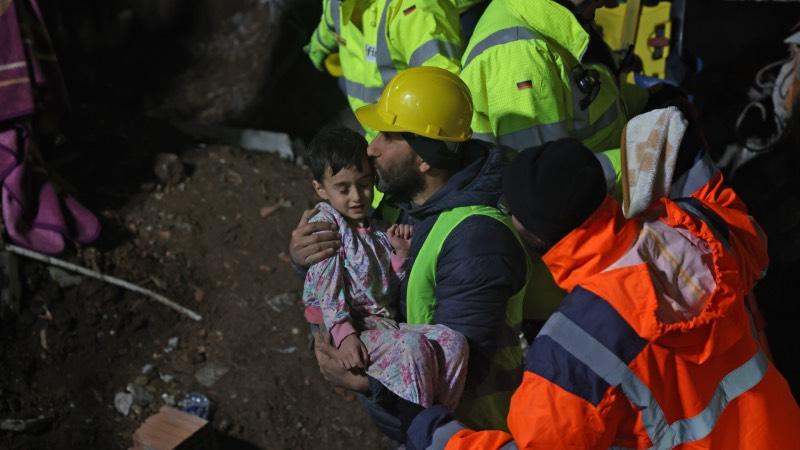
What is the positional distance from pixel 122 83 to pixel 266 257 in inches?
93.7

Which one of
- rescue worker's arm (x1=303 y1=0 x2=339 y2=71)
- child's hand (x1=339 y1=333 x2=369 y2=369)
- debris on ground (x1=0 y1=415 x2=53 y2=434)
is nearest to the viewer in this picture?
child's hand (x1=339 y1=333 x2=369 y2=369)

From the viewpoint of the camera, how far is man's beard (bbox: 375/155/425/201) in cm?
328

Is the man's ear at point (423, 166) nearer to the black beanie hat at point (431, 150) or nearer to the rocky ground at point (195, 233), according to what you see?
the black beanie hat at point (431, 150)

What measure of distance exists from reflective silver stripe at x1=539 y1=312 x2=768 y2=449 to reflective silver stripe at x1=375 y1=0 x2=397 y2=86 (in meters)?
2.49

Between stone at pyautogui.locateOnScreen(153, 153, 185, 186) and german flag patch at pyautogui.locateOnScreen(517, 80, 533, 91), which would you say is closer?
german flag patch at pyautogui.locateOnScreen(517, 80, 533, 91)

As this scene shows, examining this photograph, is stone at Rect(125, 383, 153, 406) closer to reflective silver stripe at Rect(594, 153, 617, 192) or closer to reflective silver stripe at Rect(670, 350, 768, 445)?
reflective silver stripe at Rect(594, 153, 617, 192)

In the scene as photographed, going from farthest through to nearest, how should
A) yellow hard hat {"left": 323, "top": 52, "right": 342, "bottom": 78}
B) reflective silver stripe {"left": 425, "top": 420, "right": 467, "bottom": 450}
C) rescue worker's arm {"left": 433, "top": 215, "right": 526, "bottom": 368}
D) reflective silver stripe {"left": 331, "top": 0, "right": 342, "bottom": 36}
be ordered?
yellow hard hat {"left": 323, "top": 52, "right": 342, "bottom": 78}, reflective silver stripe {"left": 331, "top": 0, "right": 342, "bottom": 36}, rescue worker's arm {"left": 433, "top": 215, "right": 526, "bottom": 368}, reflective silver stripe {"left": 425, "top": 420, "right": 467, "bottom": 450}

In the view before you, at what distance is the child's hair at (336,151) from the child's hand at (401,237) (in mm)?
300

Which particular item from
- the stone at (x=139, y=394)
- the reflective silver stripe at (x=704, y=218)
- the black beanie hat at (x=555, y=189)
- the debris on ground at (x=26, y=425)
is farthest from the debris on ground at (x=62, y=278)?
the reflective silver stripe at (x=704, y=218)

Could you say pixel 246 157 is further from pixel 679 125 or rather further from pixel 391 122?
pixel 679 125

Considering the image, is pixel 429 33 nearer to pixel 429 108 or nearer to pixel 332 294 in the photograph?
pixel 429 108

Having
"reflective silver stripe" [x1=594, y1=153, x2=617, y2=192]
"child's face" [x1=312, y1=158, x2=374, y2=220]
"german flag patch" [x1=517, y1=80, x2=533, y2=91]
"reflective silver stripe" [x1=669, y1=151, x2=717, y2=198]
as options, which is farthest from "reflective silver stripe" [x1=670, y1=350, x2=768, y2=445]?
"german flag patch" [x1=517, y1=80, x2=533, y2=91]

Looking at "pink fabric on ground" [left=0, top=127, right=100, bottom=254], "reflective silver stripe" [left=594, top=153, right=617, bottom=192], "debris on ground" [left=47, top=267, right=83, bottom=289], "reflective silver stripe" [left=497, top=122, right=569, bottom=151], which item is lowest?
"debris on ground" [left=47, top=267, right=83, bottom=289]

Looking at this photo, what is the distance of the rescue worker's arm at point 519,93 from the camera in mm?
3602
